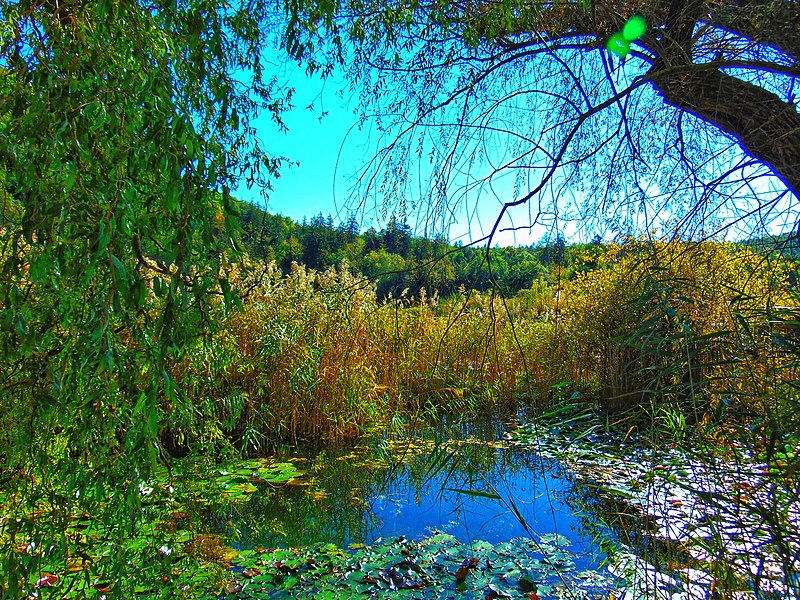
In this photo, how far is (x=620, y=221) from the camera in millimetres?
1984

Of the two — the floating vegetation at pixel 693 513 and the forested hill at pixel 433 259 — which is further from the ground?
the forested hill at pixel 433 259

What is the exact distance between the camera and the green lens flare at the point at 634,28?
1711 millimetres

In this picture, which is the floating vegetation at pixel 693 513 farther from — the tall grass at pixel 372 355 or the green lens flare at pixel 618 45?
the green lens flare at pixel 618 45

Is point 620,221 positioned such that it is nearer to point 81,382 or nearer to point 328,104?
point 328,104

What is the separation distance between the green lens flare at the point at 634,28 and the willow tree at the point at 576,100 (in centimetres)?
2

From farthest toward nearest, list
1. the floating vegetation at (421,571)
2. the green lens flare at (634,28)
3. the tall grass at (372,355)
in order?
the tall grass at (372,355)
the floating vegetation at (421,571)
the green lens flare at (634,28)

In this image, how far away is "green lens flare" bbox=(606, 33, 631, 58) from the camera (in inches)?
67.5

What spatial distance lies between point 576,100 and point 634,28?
345 millimetres

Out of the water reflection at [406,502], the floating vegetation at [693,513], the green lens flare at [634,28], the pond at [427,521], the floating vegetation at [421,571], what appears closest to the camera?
the floating vegetation at [693,513]

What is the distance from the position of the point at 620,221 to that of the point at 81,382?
1822 millimetres

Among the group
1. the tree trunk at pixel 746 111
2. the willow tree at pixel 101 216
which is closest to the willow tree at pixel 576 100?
the tree trunk at pixel 746 111

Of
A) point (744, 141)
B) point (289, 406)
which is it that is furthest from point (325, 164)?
point (289, 406)

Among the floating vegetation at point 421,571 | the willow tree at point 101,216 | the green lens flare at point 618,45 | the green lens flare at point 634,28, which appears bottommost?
the floating vegetation at point 421,571

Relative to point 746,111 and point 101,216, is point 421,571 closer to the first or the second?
point 101,216
